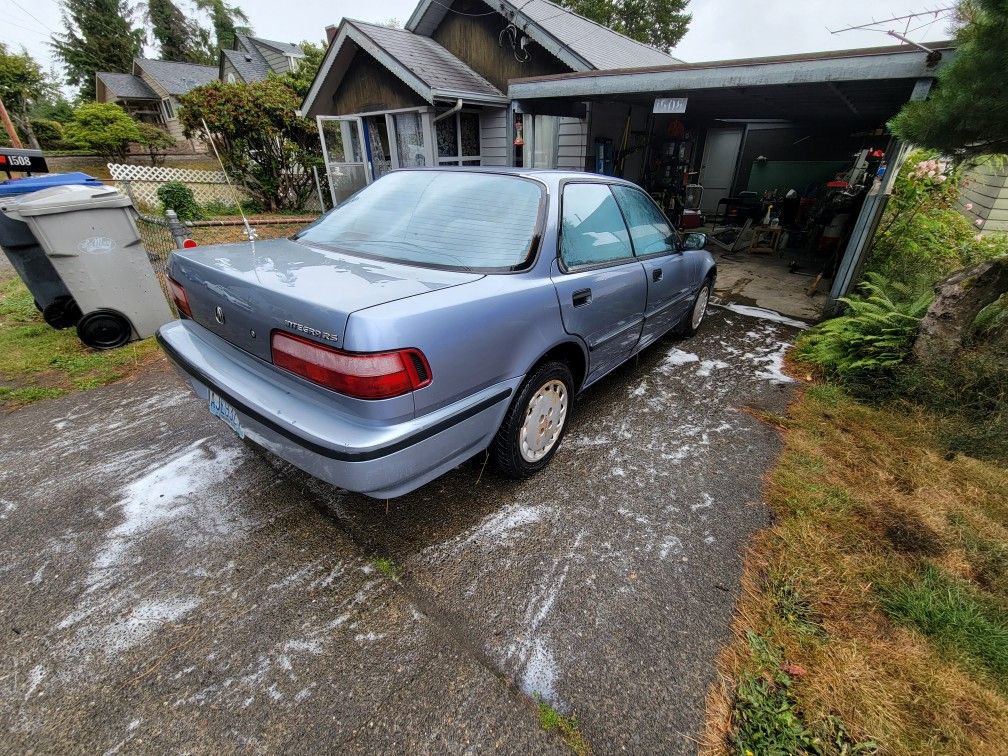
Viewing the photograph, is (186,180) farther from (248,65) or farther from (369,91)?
(248,65)

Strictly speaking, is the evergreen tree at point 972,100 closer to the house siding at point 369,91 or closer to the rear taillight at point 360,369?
the rear taillight at point 360,369

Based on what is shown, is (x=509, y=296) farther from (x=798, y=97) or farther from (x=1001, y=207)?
(x=1001, y=207)

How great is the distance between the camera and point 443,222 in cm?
236

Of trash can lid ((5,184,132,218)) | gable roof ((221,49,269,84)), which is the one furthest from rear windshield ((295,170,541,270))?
gable roof ((221,49,269,84))

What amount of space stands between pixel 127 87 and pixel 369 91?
31.4 metres

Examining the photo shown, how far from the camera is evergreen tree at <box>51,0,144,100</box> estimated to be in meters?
34.5

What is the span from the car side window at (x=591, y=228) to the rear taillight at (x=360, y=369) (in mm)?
1100

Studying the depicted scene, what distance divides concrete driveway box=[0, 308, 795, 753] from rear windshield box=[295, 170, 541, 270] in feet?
4.07

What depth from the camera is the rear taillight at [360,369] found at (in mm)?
1560

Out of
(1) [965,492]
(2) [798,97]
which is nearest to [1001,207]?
(2) [798,97]

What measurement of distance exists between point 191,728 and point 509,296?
1869mm

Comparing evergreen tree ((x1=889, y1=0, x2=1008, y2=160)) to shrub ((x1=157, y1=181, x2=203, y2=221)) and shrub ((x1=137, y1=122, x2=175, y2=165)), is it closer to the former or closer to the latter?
shrub ((x1=157, y1=181, x2=203, y2=221))

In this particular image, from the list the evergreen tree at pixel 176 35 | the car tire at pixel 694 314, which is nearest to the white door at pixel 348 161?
the car tire at pixel 694 314

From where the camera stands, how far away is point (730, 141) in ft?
43.6
